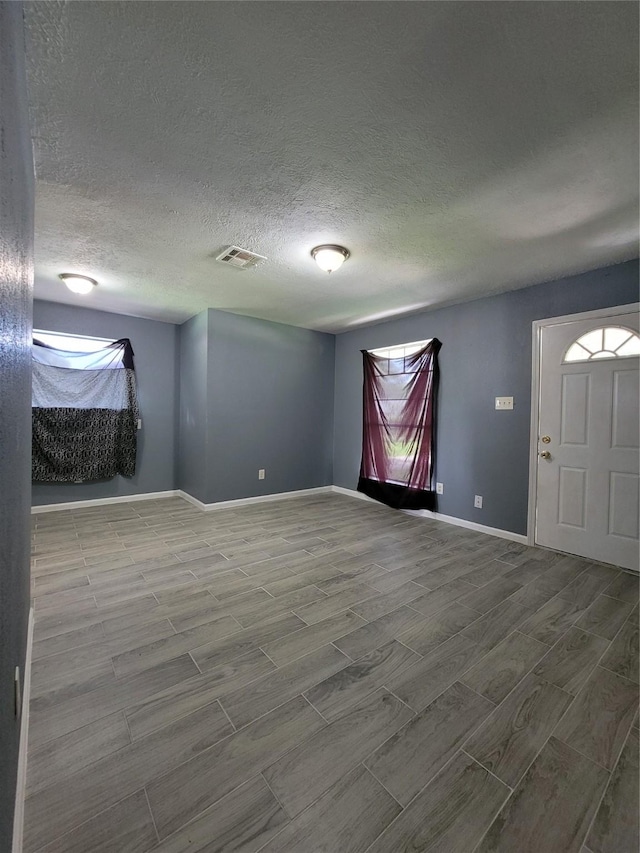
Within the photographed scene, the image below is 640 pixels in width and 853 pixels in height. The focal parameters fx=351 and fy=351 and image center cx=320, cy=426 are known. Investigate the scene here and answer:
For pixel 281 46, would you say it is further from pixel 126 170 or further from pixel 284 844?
pixel 284 844

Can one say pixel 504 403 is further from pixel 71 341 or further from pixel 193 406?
pixel 71 341

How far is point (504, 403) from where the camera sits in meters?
3.56

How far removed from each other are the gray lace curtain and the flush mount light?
111cm

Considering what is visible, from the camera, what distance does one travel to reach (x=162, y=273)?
322 cm

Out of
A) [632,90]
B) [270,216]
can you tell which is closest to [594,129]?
[632,90]

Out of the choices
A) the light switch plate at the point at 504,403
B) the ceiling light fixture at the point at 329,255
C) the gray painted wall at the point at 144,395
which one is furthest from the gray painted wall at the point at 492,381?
the gray painted wall at the point at 144,395

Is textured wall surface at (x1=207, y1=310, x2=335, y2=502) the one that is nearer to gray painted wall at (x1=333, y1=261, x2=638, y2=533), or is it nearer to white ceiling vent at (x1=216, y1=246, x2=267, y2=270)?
white ceiling vent at (x1=216, y1=246, x2=267, y2=270)

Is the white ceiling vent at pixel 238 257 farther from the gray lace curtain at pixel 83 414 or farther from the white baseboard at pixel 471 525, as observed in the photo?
the white baseboard at pixel 471 525

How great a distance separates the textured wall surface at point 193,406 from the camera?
14.4 feet

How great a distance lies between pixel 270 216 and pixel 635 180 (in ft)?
6.61

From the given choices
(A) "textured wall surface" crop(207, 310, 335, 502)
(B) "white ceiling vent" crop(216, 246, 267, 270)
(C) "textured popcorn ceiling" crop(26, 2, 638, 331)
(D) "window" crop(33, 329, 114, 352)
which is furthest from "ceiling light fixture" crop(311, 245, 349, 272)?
(D) "window" crop(33, 329, 114, 352)

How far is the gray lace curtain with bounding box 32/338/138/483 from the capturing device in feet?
13.5

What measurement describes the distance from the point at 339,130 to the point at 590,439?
3003 mm

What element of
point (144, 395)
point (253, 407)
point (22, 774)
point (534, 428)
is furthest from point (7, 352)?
point (144, 395)
